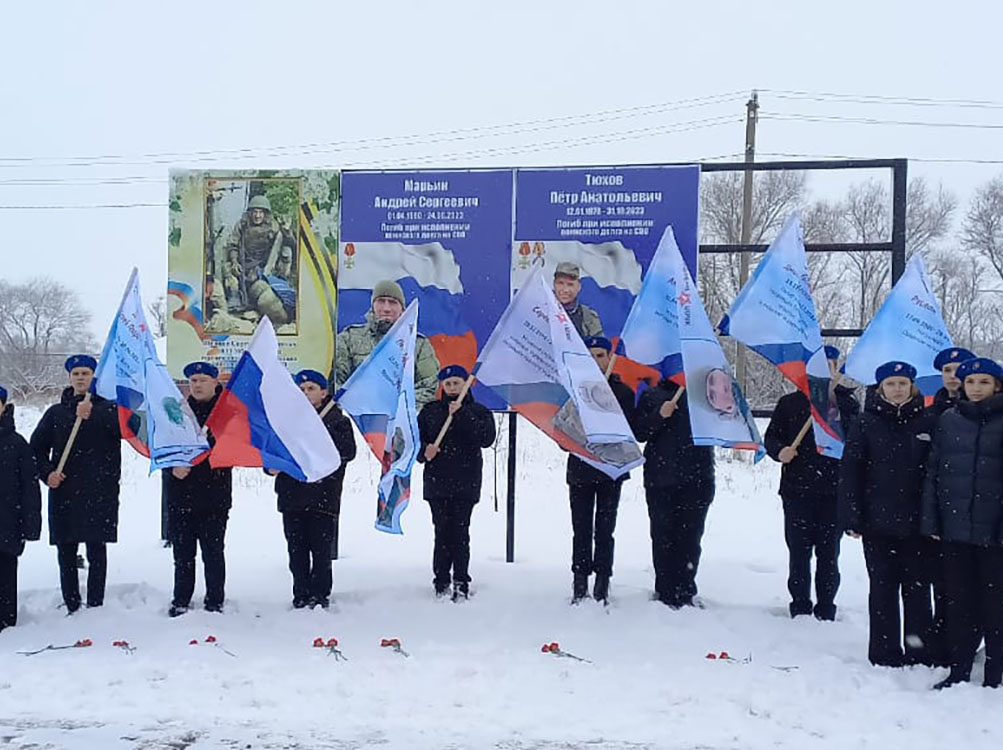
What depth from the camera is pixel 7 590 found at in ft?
25.1

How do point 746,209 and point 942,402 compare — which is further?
point 746,209

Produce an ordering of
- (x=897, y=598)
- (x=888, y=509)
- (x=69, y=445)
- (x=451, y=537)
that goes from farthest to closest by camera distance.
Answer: (x=451, y=537)
(x=69, y=445)
(x=897, y=598)
(x=888, y=509)

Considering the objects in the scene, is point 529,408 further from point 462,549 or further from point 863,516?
point 863,516

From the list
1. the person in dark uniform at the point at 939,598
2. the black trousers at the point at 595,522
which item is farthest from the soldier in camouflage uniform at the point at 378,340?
the person in dark uniform at the point at 939,598

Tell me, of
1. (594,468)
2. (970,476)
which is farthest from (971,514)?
(594,468)

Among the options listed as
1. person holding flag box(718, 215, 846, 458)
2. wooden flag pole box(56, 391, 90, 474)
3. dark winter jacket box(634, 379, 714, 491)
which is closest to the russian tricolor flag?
wooden flag pole box(56, 391, 90, 474)

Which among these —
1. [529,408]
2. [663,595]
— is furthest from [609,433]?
[663,595]

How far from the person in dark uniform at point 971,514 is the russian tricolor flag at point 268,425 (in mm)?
4139

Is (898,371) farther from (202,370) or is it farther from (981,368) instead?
(202,370)

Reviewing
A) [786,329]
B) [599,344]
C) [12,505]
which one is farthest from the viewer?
[599,344]

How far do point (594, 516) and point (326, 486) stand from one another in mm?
2129

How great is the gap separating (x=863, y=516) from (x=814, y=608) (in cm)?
150

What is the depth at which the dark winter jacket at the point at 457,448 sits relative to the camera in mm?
8070

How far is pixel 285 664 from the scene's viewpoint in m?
6.67
